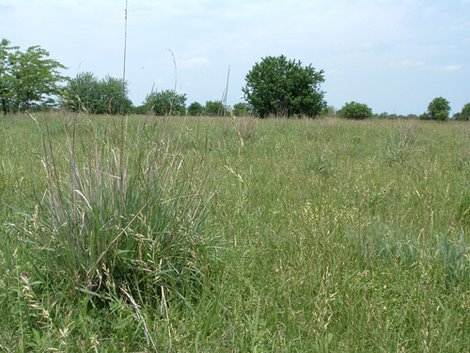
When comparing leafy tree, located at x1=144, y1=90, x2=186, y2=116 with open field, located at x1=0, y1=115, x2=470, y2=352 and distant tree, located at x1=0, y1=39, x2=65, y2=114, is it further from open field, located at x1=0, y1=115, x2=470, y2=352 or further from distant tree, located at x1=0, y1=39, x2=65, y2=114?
distant tree, located at x1=0, y1=39, x2=65, y2=114

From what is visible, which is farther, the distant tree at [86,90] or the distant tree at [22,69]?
the distant tree at [22,69]

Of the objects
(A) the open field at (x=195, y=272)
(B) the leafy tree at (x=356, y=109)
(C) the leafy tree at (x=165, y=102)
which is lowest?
(A) the open field at (x=195, y=272)

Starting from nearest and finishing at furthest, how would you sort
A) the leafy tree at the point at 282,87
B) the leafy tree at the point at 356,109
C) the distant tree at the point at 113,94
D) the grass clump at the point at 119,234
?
the grass clump at the point at 119,234 → the distant tree at the point at 113,94 → the leafy tree at the point at 282,87 → the leafy tree at the point at 356,109

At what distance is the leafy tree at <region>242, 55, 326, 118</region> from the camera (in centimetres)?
4559

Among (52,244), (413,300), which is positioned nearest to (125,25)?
(52,244)

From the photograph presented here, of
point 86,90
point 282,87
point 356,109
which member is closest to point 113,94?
point 86,90

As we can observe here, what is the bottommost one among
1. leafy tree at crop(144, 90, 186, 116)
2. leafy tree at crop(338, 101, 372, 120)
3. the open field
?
the open field

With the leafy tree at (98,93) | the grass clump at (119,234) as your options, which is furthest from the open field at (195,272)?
the leafy tree at (98,93)

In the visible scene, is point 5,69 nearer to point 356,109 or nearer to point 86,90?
point 86,90

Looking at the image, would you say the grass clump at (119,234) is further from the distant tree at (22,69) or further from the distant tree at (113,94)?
the distant tree at (22,69)

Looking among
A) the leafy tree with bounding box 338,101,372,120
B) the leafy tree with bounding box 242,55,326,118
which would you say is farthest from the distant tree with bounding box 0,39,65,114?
the leafy tree with bounding box 338,101,372,120

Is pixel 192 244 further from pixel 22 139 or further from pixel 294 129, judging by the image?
pixel 294 129

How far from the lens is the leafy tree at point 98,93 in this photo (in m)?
2.09

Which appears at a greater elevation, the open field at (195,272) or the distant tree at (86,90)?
the distant tree at (86,90)
